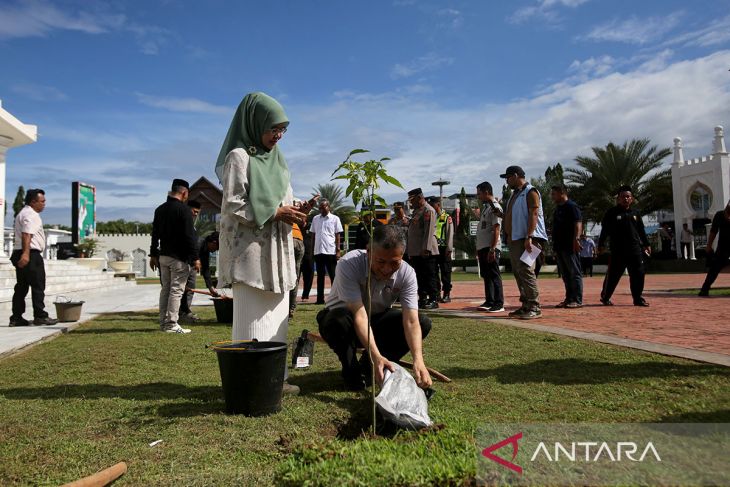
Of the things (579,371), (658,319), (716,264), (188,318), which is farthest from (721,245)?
(188,318)

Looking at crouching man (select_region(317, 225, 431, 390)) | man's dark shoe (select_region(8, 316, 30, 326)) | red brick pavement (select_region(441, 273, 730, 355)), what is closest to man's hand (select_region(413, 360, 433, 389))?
crouching man (select_region(317, 225, 431, 390))

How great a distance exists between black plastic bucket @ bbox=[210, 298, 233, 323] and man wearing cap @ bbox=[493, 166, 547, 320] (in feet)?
12.7

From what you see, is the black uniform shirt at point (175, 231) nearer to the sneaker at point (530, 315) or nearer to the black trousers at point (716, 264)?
the sneaker at point (530, 315)

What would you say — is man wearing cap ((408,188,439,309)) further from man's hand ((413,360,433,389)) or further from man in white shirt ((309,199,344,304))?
man's hand ((413,360,433,389))

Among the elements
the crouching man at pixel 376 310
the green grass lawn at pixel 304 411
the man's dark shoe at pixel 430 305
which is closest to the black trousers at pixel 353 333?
the crouching man at pixel 376 310

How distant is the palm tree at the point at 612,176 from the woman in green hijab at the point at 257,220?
30524mm

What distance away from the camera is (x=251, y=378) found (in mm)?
3045

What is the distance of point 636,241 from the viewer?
28.3ft

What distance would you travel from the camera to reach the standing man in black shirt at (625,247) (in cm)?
859

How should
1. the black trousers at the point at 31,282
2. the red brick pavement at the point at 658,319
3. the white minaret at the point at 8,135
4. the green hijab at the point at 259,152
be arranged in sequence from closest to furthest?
the green hijab at the point at 259,152
the red brick pavement at the point at 658,319
the black trousers at the point at 31,282
the white minaret at the point at 8,135

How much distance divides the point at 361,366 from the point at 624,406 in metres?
1.71

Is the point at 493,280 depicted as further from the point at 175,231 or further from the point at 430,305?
the point at 175,231

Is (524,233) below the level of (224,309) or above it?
above

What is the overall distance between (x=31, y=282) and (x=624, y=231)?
8.84 metres
